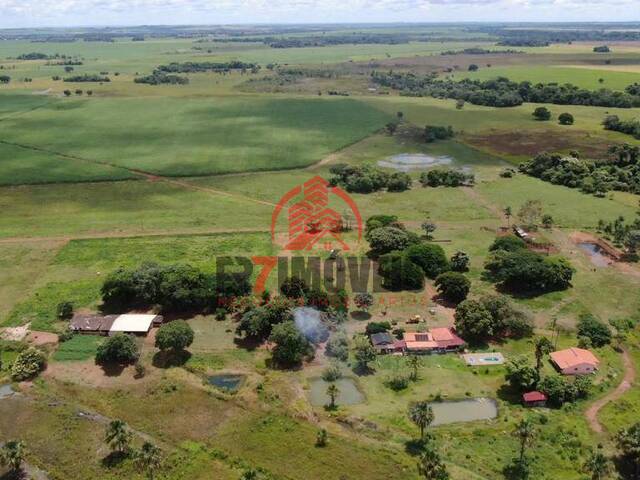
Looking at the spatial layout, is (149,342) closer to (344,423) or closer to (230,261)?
(230,261)

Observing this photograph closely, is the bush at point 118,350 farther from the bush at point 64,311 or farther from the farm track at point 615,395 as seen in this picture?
the farm track at point 615,395

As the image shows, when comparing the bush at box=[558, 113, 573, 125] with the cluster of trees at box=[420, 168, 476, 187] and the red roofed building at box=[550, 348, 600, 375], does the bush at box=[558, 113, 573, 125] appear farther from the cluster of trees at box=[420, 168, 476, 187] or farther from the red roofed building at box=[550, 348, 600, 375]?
the red roofed building at box=[550, 348, 600, 375]

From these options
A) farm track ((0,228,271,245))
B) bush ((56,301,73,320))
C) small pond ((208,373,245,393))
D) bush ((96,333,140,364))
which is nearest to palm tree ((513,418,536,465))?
small pond ((208,373,245,393))

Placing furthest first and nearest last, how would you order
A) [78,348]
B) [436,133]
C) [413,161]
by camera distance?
[436,133]
[413,161]
[78,348]

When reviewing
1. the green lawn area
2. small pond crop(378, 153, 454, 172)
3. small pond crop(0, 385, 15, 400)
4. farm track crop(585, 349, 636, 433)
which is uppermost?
small pond crop(378, 153, 454, 172)

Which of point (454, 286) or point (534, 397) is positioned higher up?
point (454, 286)

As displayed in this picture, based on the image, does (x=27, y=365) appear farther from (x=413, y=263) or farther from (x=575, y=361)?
(x=575, y=361)

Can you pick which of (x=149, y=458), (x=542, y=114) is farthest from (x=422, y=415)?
(x=542, y=114)
